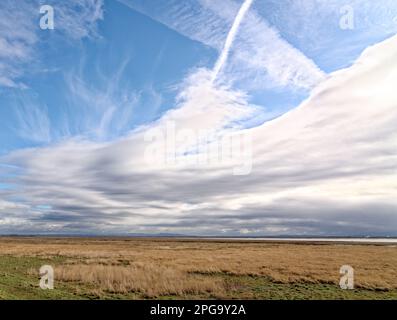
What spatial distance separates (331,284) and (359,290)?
2.29m

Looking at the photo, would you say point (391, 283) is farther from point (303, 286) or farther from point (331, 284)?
point (303, 286)

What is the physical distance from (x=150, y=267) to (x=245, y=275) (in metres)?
8.47

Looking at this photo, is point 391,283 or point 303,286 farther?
point 391,283

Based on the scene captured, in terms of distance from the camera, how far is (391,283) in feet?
81.9
